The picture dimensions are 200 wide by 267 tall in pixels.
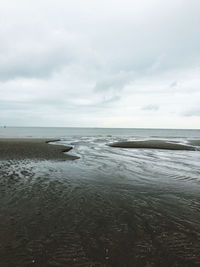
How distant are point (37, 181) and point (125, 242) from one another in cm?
945

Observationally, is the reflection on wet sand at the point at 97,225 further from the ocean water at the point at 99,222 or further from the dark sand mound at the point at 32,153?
the dark sand mound at the point at 32,153

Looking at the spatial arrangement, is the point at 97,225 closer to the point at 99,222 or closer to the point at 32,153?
the point at 99,222

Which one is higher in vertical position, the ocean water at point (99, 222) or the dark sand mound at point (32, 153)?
the dark sand mound at point (32, 153)

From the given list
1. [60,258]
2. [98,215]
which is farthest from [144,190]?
[60,258]

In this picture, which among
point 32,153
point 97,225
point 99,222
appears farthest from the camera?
point 32,153

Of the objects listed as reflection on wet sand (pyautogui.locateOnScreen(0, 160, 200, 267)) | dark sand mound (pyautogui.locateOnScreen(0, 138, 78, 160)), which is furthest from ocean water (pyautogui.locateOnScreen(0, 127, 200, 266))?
dark sand mound (pyautogui.locateOnScreen(0, 138, 78, 160))

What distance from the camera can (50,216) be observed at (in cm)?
761

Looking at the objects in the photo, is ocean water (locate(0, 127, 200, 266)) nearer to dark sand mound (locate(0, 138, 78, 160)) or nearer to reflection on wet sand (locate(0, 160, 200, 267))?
reflection on wet sand (locate(0, 160, 200, 267))

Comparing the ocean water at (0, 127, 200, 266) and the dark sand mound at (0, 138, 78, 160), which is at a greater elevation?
the dark sand mound at (0, 138, 78, 160)

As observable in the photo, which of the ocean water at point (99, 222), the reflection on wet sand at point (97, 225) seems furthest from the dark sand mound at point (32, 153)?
the reflection on wet sand at point (97, 225)

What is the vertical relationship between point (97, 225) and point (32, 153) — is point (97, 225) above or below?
below

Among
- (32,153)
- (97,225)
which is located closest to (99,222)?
(97,225)

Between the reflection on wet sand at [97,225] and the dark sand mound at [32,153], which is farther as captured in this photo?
the dark sand mound at [32,153]

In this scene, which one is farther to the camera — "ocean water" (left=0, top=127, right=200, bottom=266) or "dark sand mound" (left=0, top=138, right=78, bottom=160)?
"dark sand mound" (left=0, top=138, right=78, bottom=160)
